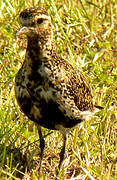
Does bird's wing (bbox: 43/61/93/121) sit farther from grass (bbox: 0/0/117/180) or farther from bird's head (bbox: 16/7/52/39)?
grass (bbox: 0/0/117/180)

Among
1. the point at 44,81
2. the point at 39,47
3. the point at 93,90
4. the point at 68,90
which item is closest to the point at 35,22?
the point at 39,47

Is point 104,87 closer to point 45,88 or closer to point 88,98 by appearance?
point 88,98

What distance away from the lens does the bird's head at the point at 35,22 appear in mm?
4160

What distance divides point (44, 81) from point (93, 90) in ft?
6.95

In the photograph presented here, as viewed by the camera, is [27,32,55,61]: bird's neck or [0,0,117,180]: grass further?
[0,0,117,180]: grass

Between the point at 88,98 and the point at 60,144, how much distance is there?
661 mm

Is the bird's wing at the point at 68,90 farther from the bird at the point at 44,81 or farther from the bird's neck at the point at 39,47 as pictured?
the bird's neck at the point at 39,47

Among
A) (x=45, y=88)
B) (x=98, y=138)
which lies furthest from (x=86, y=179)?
(x=45, y=88)

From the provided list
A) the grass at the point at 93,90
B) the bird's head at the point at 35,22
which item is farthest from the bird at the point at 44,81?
the grass at the point at 93,90

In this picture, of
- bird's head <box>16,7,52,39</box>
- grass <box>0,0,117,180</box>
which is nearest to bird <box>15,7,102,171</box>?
bird's head <box>16,7,52,39</box>

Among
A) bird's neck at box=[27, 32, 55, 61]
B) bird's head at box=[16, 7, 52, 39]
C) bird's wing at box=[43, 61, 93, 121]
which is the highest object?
bird's head at box=[16, 7, 52, 39]

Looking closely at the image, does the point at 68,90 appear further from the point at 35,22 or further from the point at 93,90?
the point at 93,90

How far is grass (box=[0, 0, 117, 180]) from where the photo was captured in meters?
5.04

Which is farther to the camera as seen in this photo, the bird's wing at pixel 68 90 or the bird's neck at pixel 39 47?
the bird's wing at pixel 68 90
